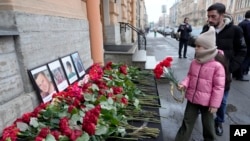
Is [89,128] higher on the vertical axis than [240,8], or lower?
lower

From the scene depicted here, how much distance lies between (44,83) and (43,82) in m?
0.02

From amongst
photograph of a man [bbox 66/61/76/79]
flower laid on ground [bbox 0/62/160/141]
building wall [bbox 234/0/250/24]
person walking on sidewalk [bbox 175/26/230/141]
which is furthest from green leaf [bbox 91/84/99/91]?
building wall [bbox 234/0/250/24]

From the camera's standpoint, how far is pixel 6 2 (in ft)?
5.78

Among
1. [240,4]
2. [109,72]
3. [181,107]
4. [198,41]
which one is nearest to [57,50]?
[109,72]

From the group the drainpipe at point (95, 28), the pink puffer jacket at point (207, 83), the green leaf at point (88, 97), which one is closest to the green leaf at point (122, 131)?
the green leaf at point (88, 97)

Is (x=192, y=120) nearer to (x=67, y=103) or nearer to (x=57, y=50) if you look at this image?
(x=67, y=103)

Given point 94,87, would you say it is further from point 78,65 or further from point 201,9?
Answer: point 201,9

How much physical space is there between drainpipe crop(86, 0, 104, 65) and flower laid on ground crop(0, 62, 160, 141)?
7.38ft

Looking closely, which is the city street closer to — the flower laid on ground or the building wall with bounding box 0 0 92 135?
the flower laid on ground

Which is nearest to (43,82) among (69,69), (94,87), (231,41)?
(94,87)

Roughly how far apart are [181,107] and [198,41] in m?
2.09

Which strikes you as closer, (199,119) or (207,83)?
(207,83)

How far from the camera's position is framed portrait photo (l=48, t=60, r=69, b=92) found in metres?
2.28

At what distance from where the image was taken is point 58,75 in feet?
7.79
